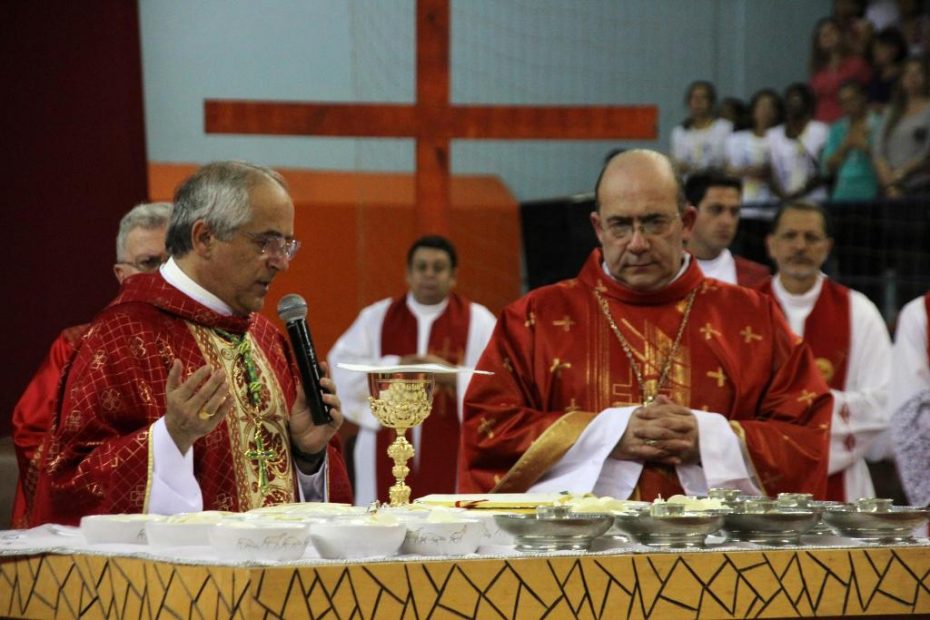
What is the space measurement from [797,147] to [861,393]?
515 cm

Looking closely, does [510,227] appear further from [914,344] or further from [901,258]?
[914,344]

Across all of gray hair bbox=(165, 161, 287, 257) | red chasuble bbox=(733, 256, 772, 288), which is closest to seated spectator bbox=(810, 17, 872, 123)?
red chasuble bbox=(733, 256, 772, 288)

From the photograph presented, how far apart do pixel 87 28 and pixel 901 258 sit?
5982mm

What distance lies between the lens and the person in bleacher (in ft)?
22.5

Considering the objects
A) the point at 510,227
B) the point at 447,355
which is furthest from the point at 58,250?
the point at 510,227

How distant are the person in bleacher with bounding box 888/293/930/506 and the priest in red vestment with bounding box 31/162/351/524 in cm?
301

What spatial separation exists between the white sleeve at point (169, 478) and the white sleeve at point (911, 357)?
3.80 metres

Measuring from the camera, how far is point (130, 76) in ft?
25.0

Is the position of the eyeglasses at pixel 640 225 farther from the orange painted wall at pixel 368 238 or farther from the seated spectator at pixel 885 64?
the seated spectator at pixel 885 64

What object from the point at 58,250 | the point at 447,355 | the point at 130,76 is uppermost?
the point at 130,76

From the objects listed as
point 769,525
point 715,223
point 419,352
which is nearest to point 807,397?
point 769,525

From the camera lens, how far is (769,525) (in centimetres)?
372

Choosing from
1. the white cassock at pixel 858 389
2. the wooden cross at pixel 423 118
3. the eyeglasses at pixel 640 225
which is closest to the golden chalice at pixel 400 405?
the eyeglasses at pixel 640 225

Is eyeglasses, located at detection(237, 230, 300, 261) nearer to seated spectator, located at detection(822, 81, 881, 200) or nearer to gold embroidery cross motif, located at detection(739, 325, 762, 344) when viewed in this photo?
gold embroidery cross motif, located at detection(739, 325, 762, 344)
